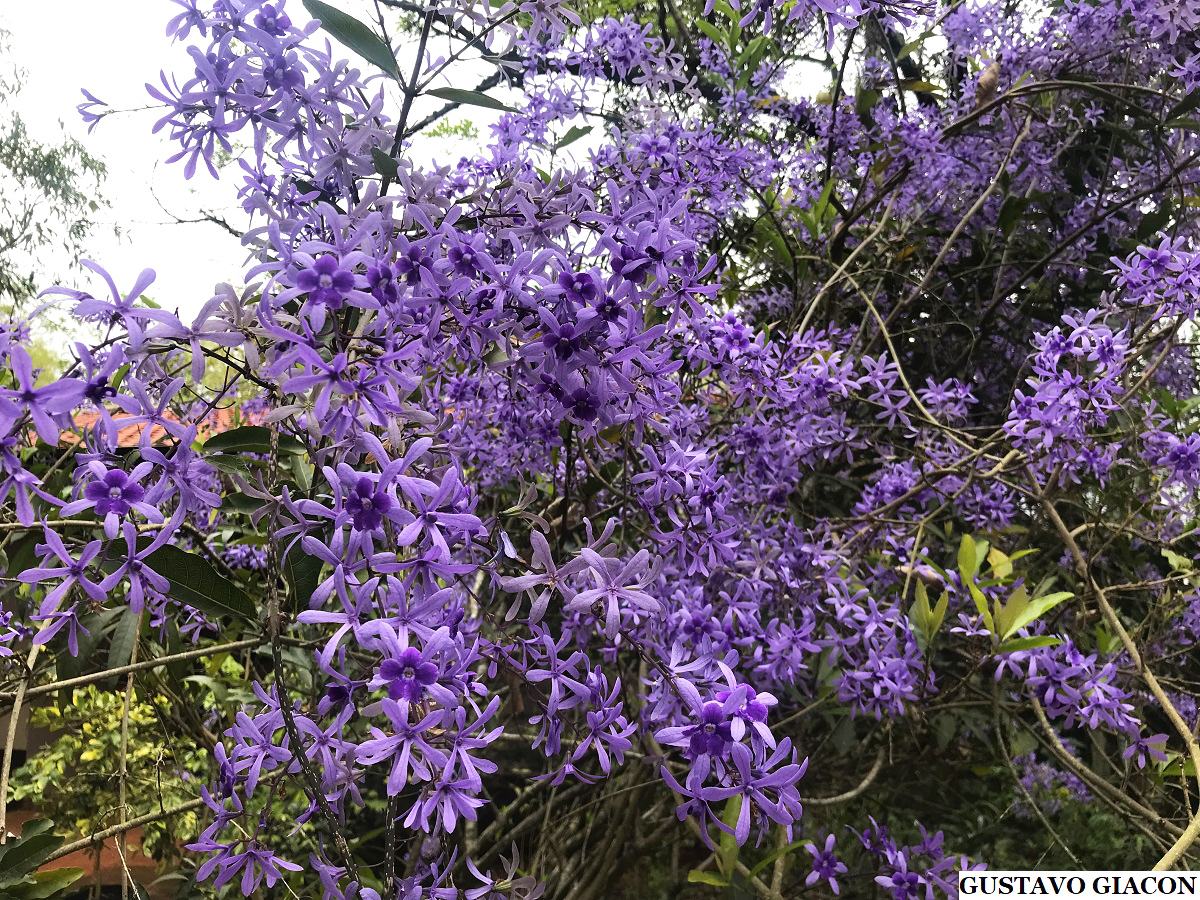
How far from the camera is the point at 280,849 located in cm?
215

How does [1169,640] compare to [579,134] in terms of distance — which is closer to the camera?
[579,134]

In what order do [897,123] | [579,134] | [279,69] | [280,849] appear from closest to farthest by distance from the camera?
[279,69]
[579,134]
[280,849]
[897,123]

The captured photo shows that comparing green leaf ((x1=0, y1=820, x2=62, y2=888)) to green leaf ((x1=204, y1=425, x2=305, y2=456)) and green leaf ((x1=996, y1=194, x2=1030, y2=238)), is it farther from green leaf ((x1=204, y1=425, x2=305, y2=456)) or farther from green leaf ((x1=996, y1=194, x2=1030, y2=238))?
green leaf ((x1=996, y1=194, x2=1030, y2=238))

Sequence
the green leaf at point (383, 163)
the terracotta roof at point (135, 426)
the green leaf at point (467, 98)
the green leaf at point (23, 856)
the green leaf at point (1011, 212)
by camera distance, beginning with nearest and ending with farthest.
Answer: the terracotta roof at point (135, 426) < the green leaf at point (383, 163) < the green leaf at point (467, 98) < the green leaf at point (23, 856) < the green leaf at point (1011, 212)

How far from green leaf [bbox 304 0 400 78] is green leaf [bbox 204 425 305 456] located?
13.6 inches

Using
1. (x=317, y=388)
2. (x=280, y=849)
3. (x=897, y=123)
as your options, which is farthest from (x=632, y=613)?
(x=897, y=123)

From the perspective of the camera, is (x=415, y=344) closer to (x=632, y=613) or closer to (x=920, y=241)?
(x=632, y=613)

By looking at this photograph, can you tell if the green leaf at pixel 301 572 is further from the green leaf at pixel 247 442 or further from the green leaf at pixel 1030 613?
the green leaf at pixel 1030 613

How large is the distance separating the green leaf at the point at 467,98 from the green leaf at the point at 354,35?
1.9 inches

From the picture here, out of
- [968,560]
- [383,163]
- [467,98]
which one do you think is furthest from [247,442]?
[968,560]

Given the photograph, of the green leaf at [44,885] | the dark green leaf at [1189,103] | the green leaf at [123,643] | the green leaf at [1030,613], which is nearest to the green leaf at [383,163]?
the green leaf at [123,643]

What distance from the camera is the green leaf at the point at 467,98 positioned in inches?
31.8

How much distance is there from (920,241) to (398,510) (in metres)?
2.33

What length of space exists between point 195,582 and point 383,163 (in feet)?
1.39
